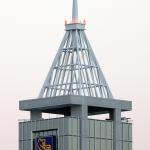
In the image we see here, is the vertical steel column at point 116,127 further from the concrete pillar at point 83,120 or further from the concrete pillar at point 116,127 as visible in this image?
the concrete pillar at point 83,120

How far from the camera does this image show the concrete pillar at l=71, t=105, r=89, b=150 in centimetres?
15976

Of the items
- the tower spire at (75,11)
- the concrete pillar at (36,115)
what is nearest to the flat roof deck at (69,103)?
the concrete pillar at (36,115)

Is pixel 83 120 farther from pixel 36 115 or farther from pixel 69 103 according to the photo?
pixel 36 115

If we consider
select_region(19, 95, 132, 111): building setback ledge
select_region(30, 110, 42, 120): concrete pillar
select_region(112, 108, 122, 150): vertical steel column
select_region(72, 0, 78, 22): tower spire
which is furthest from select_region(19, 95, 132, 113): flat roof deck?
select_region(72, 0, 78, 22): tower spire

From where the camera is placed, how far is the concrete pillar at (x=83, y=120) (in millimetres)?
159762

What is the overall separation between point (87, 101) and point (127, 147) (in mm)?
10159

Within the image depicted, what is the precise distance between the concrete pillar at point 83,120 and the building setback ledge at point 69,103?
86cm

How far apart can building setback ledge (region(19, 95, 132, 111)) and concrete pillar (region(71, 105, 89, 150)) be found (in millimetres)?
857

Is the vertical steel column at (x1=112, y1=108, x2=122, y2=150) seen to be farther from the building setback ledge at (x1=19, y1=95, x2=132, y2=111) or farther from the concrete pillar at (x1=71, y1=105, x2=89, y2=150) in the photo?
the concrete pillar at (x1=71, y1=105, x2=89, y2=150)

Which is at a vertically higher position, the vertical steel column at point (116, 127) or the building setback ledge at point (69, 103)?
the building setback ledge at point (69, 103)

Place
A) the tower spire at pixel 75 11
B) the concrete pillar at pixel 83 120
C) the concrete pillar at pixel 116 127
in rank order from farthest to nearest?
1. the tower spire at pixel 75 11
2. the concrete pillar at pixel 116 127
3. the concrete pillar at pixel 83 120

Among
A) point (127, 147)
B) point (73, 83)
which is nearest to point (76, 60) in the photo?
point (73, 83)

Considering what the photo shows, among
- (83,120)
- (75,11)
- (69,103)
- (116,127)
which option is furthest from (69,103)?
(75,11)

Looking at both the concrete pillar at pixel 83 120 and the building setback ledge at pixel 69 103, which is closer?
the building setback ledge at pixel 69 103
